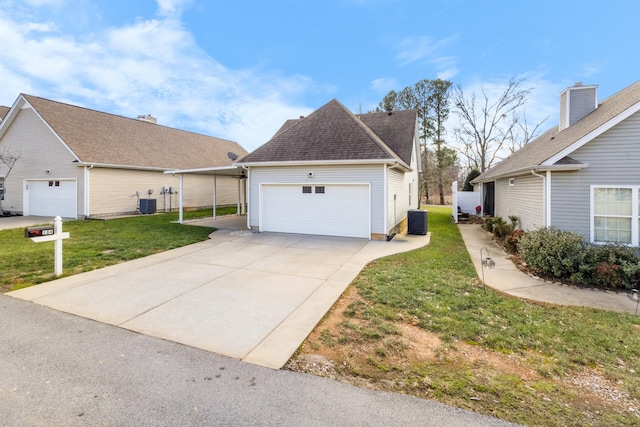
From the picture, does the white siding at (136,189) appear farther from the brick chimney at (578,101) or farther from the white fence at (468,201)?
the brick chimney at (578,101)

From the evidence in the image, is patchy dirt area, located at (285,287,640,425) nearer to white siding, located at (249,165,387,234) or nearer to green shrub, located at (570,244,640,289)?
green shrub, located at (570,244,640,289)

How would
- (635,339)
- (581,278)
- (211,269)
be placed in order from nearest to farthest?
(635,339)
(581,278)
(211,269)

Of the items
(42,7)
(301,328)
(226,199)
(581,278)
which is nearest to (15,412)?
(301,328)

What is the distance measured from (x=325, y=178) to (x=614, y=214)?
312 inches

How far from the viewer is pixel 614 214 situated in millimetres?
7176

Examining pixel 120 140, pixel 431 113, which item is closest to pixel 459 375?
pixel 120 140

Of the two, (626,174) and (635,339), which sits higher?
(626,174)

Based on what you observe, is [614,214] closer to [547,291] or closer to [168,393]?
[547,291]

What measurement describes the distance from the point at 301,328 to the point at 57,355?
2726 millimetres

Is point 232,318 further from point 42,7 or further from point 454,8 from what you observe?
point 454,8

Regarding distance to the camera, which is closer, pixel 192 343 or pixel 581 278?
pixel 192 343

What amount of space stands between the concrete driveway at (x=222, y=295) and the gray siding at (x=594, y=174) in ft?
15.0

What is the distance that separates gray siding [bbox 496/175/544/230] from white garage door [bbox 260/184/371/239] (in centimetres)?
488

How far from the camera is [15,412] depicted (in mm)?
2418
